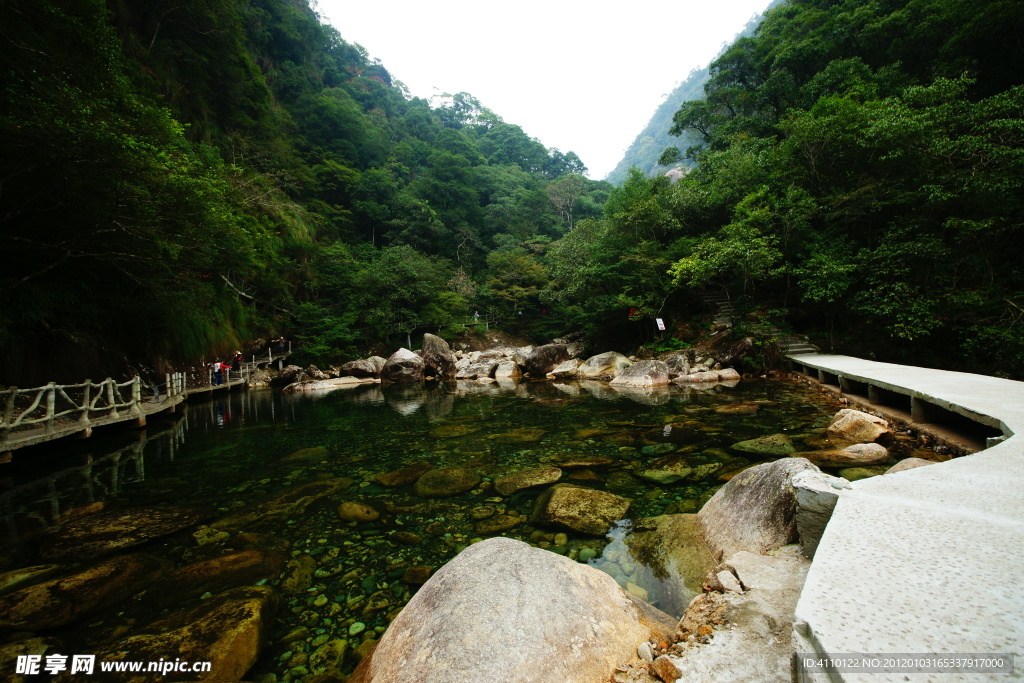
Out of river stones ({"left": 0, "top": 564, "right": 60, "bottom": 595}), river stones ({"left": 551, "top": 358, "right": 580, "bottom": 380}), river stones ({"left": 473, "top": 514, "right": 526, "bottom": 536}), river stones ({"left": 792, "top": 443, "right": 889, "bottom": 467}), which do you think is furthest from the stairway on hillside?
river stones ({"left": 0, "top": 564, "right": 60, "bottom": 595})

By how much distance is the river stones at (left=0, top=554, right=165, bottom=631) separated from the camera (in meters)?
2.37

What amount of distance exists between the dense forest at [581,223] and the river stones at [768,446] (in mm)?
6053

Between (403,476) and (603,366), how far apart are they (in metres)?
11.3

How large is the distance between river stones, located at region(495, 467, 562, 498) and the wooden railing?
23.9 ft

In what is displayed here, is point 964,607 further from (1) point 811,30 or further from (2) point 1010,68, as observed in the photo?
(1) point 811,30

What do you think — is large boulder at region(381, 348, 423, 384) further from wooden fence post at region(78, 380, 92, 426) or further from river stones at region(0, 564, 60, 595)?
river stones at region(0, 564, 60, 595)

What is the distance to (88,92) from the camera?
626cm

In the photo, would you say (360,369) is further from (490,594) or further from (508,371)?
(490,594)

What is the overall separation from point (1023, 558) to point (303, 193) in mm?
36589

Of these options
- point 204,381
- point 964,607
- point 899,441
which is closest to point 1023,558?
point 964,607

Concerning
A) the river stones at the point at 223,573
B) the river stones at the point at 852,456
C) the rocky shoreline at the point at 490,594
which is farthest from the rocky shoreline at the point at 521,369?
the river stones at the point at 223,573

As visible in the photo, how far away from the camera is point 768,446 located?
4777 millimetres

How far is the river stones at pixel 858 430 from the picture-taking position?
474cm

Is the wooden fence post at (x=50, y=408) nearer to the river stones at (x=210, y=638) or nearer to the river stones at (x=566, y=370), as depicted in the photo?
the river stones at (x=210, y=638)
